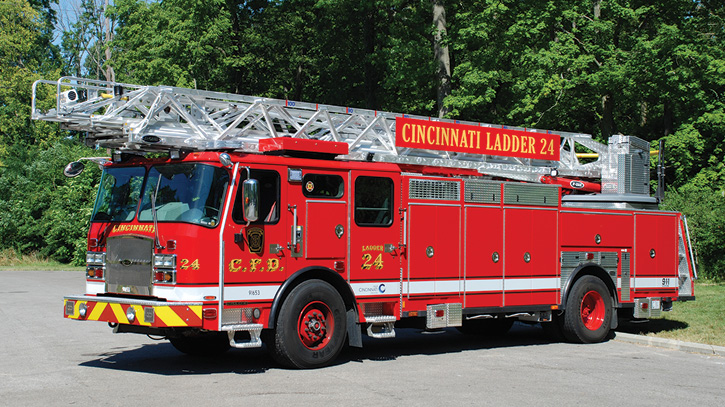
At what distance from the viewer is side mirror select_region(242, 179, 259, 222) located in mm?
9250

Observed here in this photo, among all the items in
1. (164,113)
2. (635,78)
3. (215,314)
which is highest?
(635,78)

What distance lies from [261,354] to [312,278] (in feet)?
6.63

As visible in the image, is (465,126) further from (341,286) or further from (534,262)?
(341,286)

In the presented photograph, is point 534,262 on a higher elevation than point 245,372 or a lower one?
higher

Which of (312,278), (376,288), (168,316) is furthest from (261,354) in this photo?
(168,316)

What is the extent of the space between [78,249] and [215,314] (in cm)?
2934

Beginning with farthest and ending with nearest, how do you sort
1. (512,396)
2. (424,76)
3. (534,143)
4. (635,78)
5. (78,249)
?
(78,249) → (424,76) → (635,78) → (534,143) → (512,396)

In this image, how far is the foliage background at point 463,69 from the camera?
981 inches

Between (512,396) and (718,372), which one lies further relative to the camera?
(718,372)

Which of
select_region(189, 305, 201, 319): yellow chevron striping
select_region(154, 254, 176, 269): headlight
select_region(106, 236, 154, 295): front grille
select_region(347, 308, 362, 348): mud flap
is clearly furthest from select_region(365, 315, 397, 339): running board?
select_region(106, 236, 154, 295): front grille

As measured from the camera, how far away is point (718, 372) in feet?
35.1

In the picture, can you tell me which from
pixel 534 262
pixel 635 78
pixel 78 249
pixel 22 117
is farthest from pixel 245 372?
pixel 22 117

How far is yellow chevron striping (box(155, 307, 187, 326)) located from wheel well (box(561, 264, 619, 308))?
6.78 meters

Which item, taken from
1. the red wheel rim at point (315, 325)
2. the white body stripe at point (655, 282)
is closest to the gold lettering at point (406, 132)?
the red wheel rim at point (315, 325)
